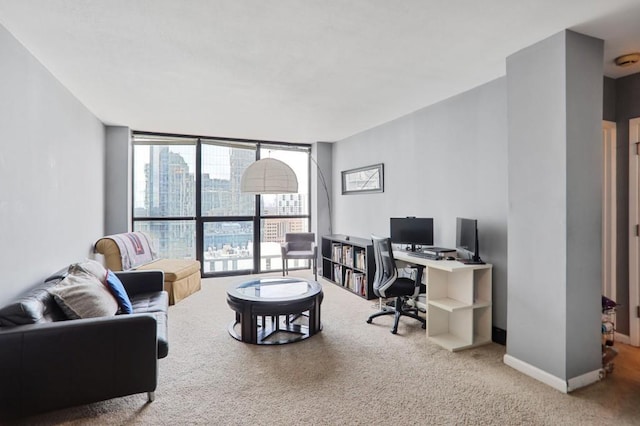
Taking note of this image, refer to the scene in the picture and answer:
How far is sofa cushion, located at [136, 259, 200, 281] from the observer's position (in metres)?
4.34

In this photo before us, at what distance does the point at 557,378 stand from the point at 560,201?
1.25 meters

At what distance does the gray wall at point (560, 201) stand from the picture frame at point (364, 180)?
248cm

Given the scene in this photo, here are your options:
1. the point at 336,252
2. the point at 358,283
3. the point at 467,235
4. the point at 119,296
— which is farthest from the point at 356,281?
the point at 119,296

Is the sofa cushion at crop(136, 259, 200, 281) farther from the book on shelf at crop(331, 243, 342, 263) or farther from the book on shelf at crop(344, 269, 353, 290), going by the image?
the book on shelf at crop(344, 269, 353, 290)

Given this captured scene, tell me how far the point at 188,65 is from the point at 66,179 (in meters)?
1.84

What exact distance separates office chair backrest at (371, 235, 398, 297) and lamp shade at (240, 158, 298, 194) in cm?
117

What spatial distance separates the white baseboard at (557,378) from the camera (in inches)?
91.7

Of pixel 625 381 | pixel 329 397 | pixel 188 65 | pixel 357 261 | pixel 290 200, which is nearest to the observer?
pixel 329 397

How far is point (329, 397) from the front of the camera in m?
2.26

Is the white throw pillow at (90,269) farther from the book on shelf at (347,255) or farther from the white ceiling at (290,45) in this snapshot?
the book on shelf at (347,255)

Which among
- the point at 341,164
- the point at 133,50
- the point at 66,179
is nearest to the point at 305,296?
the point at 133,50

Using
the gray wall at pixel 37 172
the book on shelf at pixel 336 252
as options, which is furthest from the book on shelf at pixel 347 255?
the gray wall at pixel 37 172

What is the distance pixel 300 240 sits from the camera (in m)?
6.14

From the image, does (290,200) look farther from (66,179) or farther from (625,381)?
(625,381)
